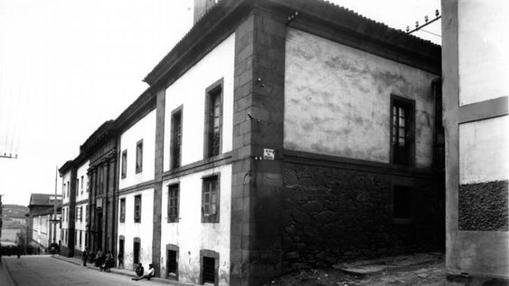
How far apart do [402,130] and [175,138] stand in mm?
8160

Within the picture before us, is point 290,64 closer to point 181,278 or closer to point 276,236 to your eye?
point 276,236

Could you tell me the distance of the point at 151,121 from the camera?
21.5 meters

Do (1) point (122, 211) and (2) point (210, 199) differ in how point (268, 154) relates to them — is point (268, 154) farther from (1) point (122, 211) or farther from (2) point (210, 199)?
(1) point (122, 211)

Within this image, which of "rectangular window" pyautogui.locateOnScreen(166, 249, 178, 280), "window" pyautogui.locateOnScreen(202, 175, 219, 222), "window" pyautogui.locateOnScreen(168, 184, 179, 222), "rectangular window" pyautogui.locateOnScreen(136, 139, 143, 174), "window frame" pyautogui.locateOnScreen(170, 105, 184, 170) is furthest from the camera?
"rectangular window" pyautogui.locateOnScreen(136, 139, 143, 174)

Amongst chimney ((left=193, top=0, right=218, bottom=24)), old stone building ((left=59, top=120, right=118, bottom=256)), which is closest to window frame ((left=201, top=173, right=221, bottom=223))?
chimney ((left=193, top=0, right=218, bottom=24))

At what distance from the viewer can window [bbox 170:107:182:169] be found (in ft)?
58.8

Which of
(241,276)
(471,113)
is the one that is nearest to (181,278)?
(241,276)

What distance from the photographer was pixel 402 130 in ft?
51.8

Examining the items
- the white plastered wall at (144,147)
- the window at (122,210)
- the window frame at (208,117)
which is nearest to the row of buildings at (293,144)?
the window frame at (208,117)

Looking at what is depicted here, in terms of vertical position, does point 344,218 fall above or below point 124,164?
below

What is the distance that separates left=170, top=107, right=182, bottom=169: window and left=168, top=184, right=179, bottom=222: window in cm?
85

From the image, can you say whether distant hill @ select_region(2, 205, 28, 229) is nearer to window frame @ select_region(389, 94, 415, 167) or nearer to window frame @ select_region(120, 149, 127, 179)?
window frame @ select_region(120, 149, 127, 179)

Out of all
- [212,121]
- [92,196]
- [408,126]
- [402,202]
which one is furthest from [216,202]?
[92,196]

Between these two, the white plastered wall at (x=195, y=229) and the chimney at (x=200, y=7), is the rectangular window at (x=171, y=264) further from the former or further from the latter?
the chimney at (x=200, y=7)
